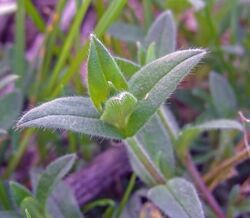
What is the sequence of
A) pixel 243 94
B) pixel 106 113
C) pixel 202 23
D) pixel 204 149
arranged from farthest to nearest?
pixel 202 23, pixel 243 94, pixel 204 149, pixel 106 113

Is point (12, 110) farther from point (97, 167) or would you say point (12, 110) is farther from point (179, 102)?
point (179, 102)

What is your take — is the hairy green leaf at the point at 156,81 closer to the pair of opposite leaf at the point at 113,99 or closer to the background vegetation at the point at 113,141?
the pair of opposite leaf at the point at 113,99

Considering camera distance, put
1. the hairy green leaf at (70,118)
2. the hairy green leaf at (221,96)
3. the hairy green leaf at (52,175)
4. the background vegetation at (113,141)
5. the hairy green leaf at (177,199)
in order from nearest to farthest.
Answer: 1. the hairy green leaf at (70,118)
2. the hairy green leaf at (177,199)
3. the hairy green leaf at (52,175)
4. the background vegetation at (113,141)
5. the hairy green leaf at (221,96)

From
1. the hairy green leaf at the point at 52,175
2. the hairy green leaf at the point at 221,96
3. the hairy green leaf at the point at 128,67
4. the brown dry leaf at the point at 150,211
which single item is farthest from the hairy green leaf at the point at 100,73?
the hairy green leaf at the point at 221,96

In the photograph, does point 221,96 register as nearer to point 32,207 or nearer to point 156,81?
point 156,81

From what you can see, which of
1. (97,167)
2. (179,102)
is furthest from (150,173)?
(179,102)

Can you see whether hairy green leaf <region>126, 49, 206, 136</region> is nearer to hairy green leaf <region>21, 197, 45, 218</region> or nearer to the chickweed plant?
the chickweed plant

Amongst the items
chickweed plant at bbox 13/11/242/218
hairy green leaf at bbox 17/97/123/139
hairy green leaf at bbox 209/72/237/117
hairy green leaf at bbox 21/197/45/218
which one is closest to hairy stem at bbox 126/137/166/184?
chickweed plant at bbox 13/11/242/218
